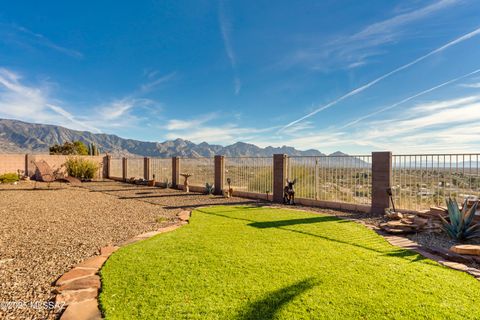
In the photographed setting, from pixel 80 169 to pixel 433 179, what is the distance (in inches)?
778

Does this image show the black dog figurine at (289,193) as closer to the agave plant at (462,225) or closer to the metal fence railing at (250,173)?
the metal fence railing at (250,173)

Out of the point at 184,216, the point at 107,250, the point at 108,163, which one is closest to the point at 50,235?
the point at 107,250

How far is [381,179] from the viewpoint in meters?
6.97

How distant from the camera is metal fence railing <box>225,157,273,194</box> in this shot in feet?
32.3

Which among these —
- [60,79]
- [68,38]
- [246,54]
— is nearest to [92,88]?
[60,79]

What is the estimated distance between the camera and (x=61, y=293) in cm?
253

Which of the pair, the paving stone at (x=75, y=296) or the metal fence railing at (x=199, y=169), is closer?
the paving stone at (x=75, y=296)

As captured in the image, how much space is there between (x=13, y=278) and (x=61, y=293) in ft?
3.17

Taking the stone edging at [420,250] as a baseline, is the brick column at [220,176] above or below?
above

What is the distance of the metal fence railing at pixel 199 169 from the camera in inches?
476

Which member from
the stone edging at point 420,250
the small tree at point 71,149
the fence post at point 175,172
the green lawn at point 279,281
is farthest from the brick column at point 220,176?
the small tree at point 71,149

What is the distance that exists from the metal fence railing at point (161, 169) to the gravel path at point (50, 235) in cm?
582

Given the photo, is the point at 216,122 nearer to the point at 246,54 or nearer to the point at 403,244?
the point at 246,54

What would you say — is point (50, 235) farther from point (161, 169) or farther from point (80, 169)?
point (80, 169)
